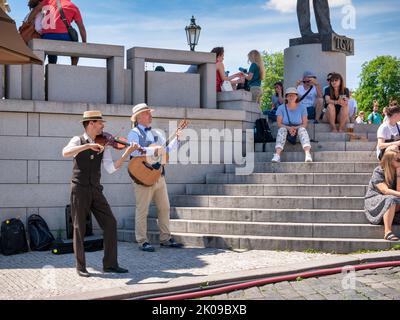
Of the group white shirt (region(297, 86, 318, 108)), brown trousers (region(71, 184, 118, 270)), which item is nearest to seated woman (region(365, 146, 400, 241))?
brown trousers (region(71, 184, 118, 270))

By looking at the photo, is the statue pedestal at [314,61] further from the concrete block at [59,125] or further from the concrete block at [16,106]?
the concrete block at [16,106]

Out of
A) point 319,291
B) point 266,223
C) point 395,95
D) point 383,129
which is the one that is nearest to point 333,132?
point 383,129

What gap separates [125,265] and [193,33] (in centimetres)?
844

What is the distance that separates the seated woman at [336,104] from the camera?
13.1m

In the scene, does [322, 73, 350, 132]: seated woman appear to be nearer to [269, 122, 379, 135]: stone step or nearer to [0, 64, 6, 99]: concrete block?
[269, 122, 379, 135]: stone step

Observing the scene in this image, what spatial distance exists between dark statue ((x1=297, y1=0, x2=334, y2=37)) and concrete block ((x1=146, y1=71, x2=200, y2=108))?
16.4ft

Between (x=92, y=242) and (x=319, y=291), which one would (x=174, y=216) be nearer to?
(x=92, y=242)

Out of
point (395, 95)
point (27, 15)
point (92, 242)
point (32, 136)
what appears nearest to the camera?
point (92, 242)

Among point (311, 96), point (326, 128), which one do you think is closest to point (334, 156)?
point (326, 128)

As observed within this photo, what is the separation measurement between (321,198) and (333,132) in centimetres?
325

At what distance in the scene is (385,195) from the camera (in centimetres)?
940

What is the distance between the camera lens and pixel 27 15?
11812 millimetres

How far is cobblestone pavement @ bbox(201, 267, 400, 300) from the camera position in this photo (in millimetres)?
6648

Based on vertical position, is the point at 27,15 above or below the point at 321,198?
above
